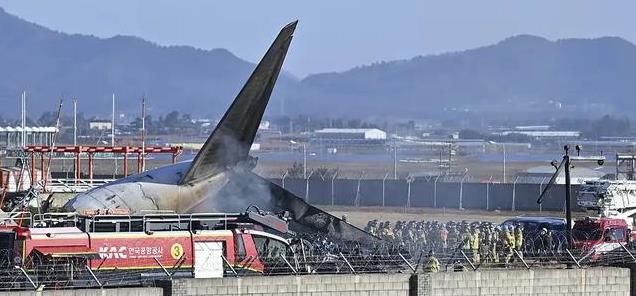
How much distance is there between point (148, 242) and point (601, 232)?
18049 millimetres

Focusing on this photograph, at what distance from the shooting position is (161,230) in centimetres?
3353

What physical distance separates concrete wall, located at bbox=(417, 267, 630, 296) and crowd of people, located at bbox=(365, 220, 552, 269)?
1130 mm

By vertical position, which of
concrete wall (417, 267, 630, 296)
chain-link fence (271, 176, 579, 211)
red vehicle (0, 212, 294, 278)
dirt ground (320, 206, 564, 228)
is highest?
red vehicle (0, 212, 294, 278)

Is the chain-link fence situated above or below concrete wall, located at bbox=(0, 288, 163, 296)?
below

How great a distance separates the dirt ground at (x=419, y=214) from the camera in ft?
231

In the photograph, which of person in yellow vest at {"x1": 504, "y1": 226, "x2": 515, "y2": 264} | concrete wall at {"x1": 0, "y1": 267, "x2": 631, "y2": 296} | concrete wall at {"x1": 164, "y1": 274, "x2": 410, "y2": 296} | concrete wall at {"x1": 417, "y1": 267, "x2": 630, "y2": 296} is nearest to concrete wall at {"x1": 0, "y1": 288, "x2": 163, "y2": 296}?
concrete wall at {"x1": 0, "y1": 267, "x2": 631, "y2": 296}

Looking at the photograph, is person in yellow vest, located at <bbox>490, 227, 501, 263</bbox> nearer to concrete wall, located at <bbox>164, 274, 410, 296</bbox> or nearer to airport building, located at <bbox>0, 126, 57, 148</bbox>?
concrete wall, located at <bbox>164, 274, 410, 296</bbox>

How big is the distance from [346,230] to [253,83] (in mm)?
5269

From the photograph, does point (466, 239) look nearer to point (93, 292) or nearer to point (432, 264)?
point (432, 264)

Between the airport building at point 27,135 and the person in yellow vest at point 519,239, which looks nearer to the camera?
the person in yellow vest at point 519,239

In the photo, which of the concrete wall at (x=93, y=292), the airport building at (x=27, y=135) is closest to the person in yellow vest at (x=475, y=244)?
the concrete wall at (x=93, y=292)

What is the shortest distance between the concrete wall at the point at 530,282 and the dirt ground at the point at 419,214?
33284 millimetres

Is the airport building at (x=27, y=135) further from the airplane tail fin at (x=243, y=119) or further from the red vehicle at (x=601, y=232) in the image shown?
the red vehicle at (x=601, y=232)

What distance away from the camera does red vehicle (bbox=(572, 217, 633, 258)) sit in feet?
150
